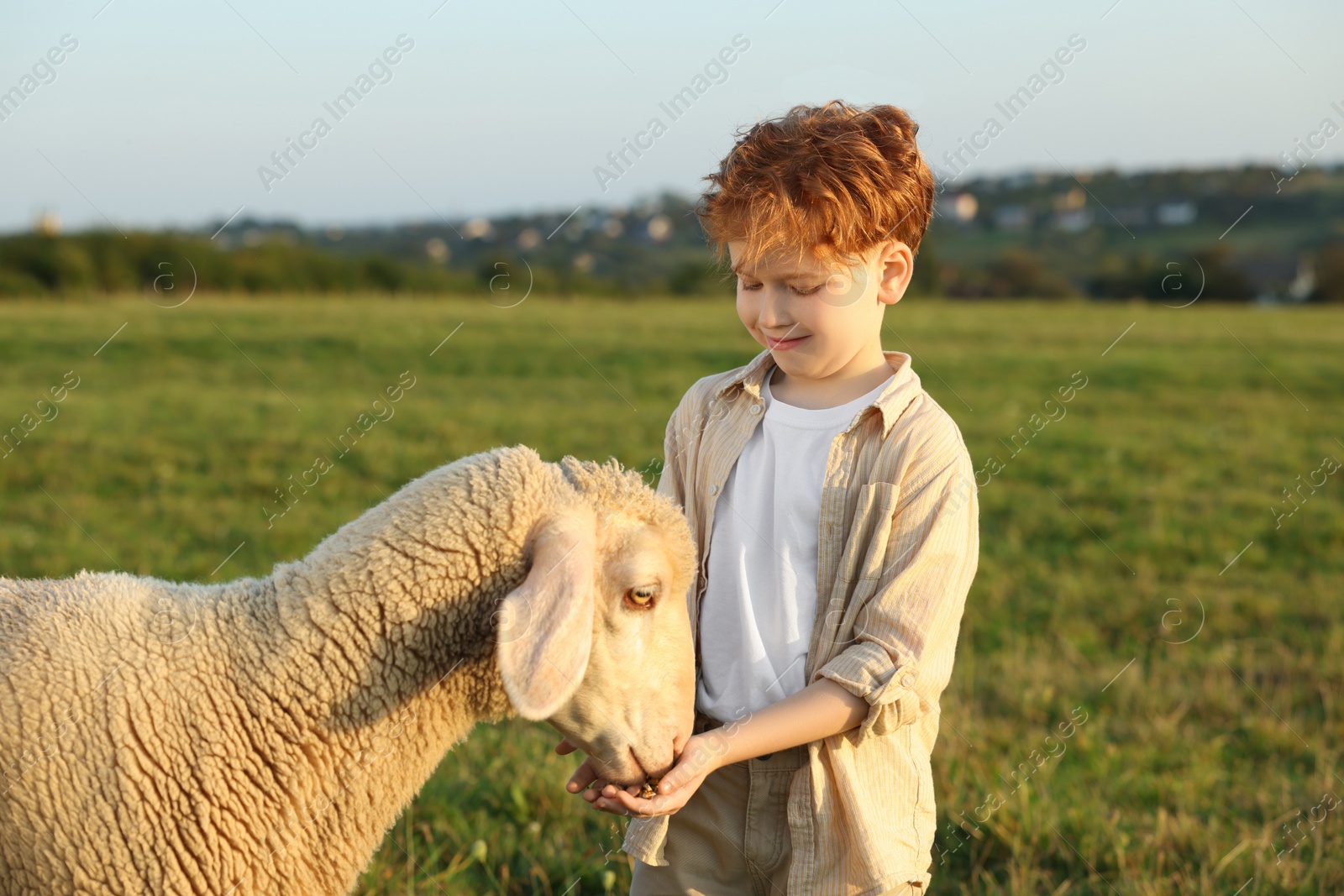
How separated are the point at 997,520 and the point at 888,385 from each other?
7.15m

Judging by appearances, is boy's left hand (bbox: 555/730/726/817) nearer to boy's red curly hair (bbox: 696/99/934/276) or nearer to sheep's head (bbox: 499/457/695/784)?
sheep's head (bbox: 499/457/695/784)

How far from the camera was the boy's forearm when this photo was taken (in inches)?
94.3

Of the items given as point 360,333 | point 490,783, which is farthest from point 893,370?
point 360,333

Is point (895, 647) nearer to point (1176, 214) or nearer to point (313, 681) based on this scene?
point (313, 681)

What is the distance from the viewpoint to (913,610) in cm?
248

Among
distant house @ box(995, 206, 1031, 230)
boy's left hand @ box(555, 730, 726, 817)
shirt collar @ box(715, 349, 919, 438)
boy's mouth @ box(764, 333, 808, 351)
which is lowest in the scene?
boy's left hand @ box(555, 730, 726, 817)

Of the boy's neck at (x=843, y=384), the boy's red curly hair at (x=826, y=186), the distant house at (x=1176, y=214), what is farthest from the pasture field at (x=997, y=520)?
the distant house at (x=1176, y=214)

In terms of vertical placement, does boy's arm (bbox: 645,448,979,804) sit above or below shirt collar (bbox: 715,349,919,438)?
below

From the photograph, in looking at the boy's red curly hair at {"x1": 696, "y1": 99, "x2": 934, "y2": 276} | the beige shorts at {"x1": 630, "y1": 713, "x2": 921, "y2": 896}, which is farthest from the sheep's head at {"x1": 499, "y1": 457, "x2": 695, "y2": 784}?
the boy's red curly hair at {"x1": 696, "y1": 99, "x2": 934, "y2": 276}

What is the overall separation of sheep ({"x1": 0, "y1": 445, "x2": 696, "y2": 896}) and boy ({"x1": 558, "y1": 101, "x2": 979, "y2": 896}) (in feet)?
0.68

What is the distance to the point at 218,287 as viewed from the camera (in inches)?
1209

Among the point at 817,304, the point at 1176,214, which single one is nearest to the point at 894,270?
the point at 817,304

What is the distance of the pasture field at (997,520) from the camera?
3826mm

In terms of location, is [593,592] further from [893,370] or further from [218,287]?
[218,287]
